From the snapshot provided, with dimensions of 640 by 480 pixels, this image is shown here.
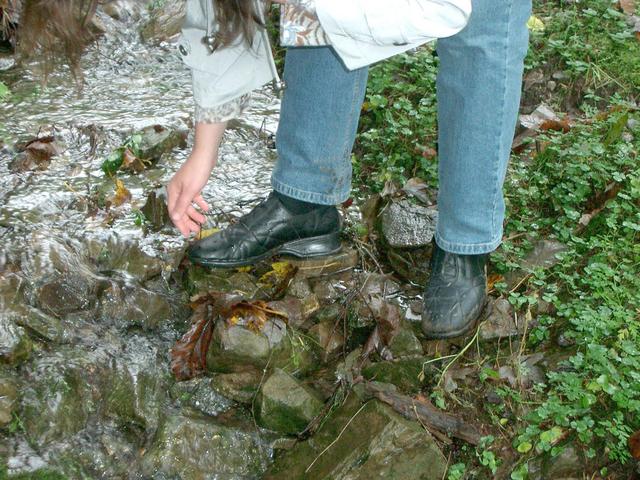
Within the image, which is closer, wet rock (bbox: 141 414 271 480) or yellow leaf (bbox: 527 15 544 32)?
wet rock (bbox: 141 414 271 480)

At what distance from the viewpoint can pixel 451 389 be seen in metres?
2.15

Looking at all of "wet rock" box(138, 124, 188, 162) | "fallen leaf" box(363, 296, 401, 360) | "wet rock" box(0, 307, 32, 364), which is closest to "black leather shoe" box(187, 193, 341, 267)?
"fallen leaf" box(363, 296, 401, 360)

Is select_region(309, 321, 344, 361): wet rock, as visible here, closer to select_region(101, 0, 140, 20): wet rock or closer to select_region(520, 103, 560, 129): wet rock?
select_region(520, 103, 560, 129): wet rock

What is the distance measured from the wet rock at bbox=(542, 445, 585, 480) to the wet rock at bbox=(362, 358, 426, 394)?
1.37ft

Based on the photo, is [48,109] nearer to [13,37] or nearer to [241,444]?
[13,37]

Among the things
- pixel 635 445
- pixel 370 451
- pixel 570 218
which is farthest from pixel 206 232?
pixel 635 445

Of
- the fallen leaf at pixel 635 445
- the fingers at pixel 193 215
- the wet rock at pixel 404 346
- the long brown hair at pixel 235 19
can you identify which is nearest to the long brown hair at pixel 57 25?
the long brown hair at pixel 235 19

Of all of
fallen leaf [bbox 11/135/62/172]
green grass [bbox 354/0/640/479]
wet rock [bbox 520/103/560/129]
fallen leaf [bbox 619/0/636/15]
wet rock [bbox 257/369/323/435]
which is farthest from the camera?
fallen leaf [bbox 619/0/636/15]

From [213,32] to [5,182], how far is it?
4.86 feet

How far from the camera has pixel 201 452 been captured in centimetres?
210

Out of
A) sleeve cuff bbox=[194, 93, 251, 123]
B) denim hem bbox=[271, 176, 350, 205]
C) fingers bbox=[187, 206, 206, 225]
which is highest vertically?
sleeve cuff bbox=[194, 93, 251, 123]

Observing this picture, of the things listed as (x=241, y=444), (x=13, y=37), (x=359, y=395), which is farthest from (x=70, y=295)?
(x=13, y=37)

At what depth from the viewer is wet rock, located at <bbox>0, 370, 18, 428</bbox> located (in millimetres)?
2014

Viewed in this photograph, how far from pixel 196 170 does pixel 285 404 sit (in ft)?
2.30
